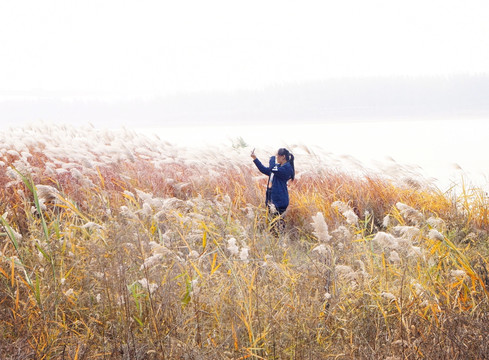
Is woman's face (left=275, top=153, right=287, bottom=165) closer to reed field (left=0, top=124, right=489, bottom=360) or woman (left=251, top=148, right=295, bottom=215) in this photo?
woman (left=251, top=148, right=295, bottom=215)

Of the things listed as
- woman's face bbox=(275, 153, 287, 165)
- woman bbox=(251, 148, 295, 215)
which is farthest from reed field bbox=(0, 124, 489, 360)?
woman's face bbox=(275, 153, 287, 165)

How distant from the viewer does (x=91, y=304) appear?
3.12 metres

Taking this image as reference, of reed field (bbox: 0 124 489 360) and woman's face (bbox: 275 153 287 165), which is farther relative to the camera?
woman's face (bbox: 275 153 287 165)

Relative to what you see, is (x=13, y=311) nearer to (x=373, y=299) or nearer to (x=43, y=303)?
(x=43, y=303)

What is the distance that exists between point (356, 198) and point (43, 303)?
4.48m

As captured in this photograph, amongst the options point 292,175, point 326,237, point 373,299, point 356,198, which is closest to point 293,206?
point 292,175

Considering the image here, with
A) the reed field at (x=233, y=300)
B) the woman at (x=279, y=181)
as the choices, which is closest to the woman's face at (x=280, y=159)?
the woman at (x=279, y=181)

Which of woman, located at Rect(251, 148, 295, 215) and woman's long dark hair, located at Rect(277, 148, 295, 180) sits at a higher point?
woman's long dark hair, located at Rect(277, 148, 295, 180)

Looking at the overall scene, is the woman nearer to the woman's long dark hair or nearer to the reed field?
the woman's long dark hair

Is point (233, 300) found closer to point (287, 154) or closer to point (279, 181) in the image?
point (279, 181)

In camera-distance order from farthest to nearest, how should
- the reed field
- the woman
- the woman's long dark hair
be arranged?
the woman's long dark hair → the woman → the reed field

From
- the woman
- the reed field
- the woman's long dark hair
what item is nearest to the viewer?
the reed field

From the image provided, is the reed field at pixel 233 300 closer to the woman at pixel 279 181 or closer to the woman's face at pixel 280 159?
the woman at pixel 279 181

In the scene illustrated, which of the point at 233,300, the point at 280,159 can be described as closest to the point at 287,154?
the point at 280,159
